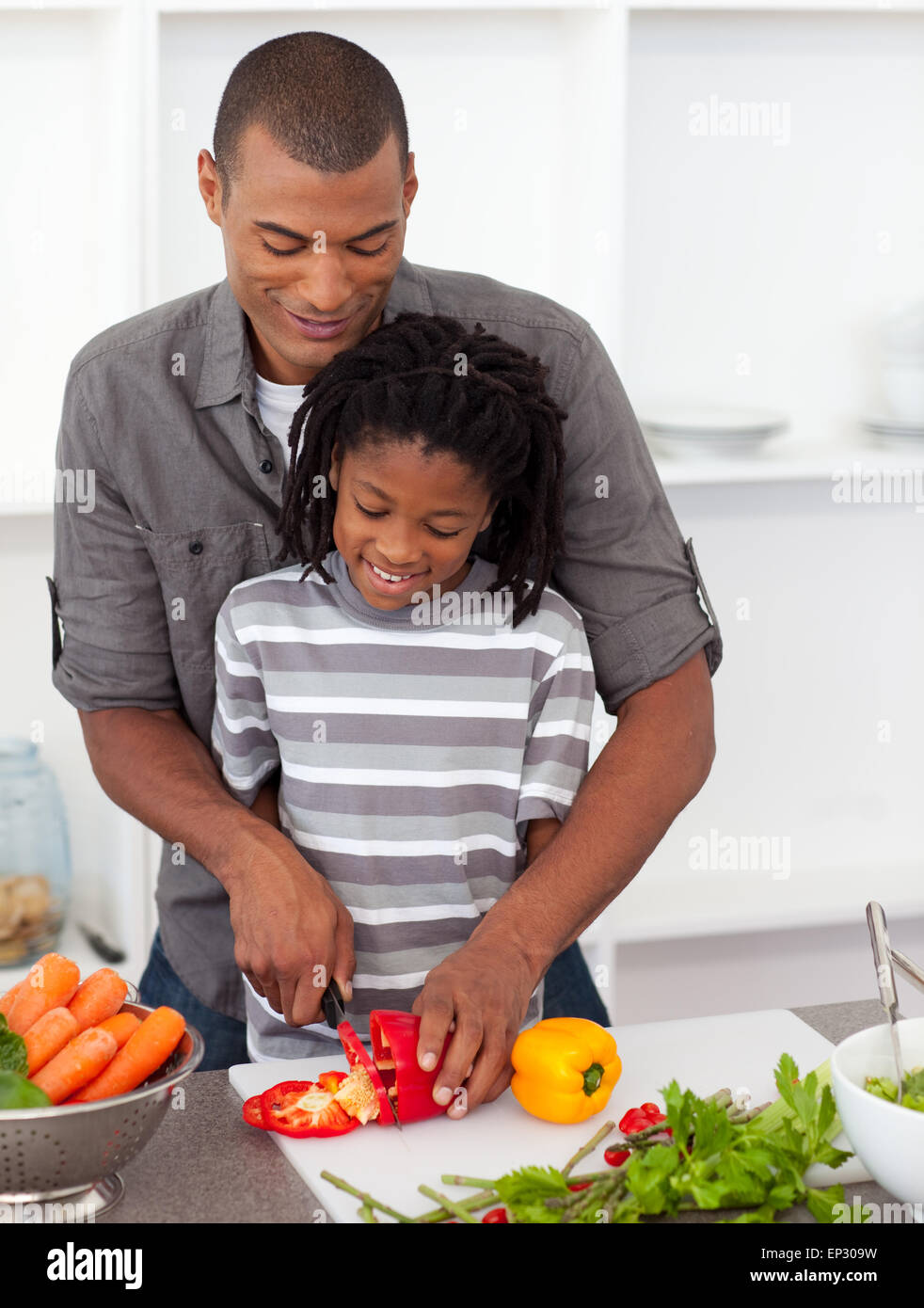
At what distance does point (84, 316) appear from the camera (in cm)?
226

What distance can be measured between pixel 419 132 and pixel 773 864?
4.63ft

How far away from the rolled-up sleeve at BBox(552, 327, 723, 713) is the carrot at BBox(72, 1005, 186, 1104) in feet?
2.17

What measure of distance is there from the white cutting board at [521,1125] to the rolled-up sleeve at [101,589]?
50 cm

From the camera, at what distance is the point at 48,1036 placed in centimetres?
106

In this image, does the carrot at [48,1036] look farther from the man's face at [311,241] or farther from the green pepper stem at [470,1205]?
the man's face at [311,241]

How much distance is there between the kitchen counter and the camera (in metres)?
1.05

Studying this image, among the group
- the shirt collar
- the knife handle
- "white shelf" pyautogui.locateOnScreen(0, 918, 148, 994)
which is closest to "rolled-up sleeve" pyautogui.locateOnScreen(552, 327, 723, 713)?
the shirt collar

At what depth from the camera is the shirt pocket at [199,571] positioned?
62.2 inches

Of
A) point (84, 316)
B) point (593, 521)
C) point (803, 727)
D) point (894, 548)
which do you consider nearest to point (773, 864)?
point (803, 727)

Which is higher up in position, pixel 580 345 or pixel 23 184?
pixel 23 184

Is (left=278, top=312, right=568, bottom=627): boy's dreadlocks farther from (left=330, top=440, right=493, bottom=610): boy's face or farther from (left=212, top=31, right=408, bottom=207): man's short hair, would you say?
(left=212, top=31, right=408, bottom=207): man's short hair

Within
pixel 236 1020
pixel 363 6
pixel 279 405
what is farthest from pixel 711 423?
pixel 236 1020

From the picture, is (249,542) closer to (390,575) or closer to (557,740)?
(390,575)
